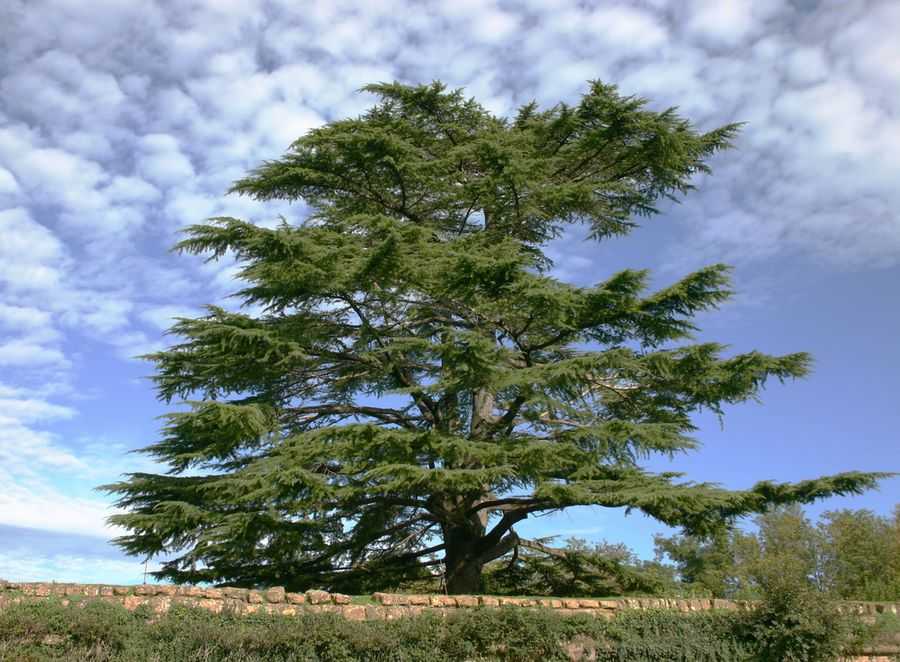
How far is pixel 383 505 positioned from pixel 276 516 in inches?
118

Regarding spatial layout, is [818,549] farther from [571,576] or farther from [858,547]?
[571,576]

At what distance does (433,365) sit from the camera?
14.8 meters

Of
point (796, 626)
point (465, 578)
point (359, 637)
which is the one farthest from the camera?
point (465, 578)

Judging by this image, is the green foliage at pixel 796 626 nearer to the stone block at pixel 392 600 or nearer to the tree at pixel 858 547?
the stone block at pixel 392 600

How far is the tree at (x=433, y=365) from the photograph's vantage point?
11.9 meters

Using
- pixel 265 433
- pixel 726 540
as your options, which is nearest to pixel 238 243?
pixel 265 433

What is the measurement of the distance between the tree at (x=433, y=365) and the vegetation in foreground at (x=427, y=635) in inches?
74.3

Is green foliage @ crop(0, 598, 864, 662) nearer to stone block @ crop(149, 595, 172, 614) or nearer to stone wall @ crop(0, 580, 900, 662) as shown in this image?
stone block @ crop(149, 595, 172, 614)

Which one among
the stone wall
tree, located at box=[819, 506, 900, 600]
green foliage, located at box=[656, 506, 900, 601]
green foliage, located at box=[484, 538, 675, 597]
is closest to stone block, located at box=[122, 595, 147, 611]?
the stone wall

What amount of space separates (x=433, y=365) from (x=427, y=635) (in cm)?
590

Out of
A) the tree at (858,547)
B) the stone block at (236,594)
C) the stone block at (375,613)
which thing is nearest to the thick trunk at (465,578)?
the stone block at (375,613)

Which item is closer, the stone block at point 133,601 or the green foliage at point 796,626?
the stone block at point 133,601

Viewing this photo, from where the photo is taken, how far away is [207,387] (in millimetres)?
14406

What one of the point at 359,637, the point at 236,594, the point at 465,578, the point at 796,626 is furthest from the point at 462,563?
the point at 796,626
